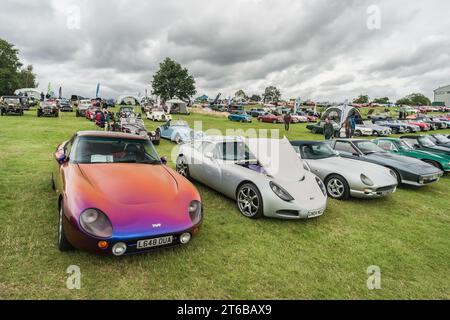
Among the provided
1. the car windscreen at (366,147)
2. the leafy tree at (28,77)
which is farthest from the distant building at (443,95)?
the leafy tree at (28,77)

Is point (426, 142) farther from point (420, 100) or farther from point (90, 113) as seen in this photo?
point (420, 100)

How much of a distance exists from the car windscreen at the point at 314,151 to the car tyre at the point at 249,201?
9.12ft

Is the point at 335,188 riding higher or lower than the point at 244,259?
higher

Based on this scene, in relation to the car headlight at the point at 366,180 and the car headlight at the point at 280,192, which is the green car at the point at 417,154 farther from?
the car headlight at the point at 280,192

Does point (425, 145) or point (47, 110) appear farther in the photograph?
point (47, 110)

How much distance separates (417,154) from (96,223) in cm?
1057

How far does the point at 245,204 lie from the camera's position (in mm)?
5039

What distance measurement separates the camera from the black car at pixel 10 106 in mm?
22203

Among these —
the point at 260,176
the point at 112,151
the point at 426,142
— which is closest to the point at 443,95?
the point at 426,142

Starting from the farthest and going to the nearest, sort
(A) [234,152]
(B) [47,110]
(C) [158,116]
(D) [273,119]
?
(D) [273,119]
(C) [158,116]
(B) [47,110]
(A) [234,152]

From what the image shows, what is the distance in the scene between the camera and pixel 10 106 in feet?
73.4

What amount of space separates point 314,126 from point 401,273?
22.3 metres

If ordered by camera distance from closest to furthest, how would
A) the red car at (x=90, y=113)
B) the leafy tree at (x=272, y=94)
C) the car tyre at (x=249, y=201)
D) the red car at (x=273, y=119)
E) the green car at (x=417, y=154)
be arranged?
the car tyre at (x=249, y=201) → the green car at (x=417, y=154) → the red car at (x=90, y=113) → the red car at (x=273, y=119) → the leafy tree at (x=272, y=94)

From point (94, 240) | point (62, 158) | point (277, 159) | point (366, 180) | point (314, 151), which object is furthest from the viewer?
point (314, 151)
